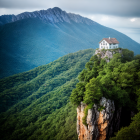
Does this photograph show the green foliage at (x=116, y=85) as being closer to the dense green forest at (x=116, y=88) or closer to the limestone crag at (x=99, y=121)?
the dense green forest at (x=116, y=88)

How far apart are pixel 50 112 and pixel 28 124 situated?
41.8 feet

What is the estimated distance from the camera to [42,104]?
78.1 meters

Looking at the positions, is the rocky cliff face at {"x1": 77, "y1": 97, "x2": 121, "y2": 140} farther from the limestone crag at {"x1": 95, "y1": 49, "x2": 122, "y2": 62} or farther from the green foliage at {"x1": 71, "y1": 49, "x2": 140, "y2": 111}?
the limestone crag at {"x1": 95, "y1": 49, "x2": 122, "y2": 62}

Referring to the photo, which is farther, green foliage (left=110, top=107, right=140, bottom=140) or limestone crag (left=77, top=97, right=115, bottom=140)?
limestone crag (left=77, top=97, right=115, bottom=140)

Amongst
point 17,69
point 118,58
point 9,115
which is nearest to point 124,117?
point 118,58

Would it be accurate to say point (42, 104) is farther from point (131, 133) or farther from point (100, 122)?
point (131, 133)

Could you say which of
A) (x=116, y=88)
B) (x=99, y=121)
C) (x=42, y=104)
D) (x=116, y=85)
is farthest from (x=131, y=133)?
(x=42, y=104)

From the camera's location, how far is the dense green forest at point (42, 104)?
175ft

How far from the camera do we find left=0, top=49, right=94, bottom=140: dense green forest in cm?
5341

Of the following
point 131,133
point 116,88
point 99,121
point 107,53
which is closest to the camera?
point 131,133

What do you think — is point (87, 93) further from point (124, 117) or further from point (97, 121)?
point (124, 117)

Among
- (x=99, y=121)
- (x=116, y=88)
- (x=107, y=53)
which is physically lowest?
(x=99, y=121)

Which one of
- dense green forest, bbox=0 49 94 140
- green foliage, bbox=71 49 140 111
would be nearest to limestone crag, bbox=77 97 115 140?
green foliage, bbox=71 49 140 111

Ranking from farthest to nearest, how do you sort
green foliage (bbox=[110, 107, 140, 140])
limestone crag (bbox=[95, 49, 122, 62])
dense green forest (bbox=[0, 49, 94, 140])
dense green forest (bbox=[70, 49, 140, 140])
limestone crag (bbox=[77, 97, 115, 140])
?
dense green forest (bbox=[0, 49, 94, 140]), limestone crag (bbox=[95, 49, 122, 62]), dense green forest (bbox=[70, 49, 140, 140]), limestone crag (bbox=[77, 97, 115, 140]), green foliage (bbox=[110, 107, 140, 140])
